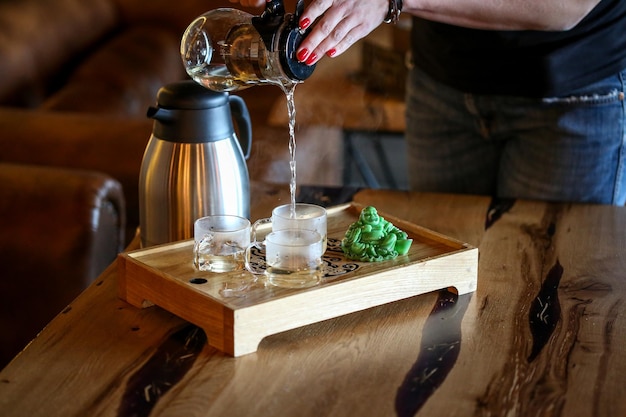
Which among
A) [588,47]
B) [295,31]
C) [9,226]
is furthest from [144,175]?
[588,47]

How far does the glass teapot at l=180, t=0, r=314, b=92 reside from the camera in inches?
50.1

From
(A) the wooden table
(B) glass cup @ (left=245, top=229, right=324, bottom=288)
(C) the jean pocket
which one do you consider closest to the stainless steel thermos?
(A) the wooden table

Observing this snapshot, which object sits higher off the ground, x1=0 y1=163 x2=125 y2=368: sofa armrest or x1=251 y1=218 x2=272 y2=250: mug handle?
x1=251 y1=218 x2=272 y2=250: mug handle

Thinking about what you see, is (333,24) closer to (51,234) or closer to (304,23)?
(304,23)

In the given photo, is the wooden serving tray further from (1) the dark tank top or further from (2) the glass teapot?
(1) the dark tank top

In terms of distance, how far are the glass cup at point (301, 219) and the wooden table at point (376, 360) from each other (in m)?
0.14

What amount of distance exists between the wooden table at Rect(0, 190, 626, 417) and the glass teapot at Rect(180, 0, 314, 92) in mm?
349

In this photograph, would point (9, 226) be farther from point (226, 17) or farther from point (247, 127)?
point (226, 17)

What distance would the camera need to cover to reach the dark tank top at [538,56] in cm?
171

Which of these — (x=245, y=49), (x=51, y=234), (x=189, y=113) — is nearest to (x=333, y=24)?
(x=245, y=49)

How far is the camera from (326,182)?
127 inches

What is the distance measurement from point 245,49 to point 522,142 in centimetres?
77

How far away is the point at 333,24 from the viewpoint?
1320 mm

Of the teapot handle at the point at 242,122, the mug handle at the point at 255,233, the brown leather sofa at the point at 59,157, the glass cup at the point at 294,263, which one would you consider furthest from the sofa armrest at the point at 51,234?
the glass cup at the point at 294,263
